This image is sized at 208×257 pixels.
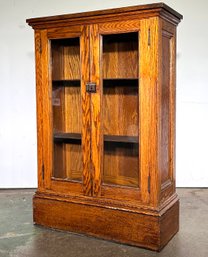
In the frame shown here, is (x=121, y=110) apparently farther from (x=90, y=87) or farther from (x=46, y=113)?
(x=46, y=113)

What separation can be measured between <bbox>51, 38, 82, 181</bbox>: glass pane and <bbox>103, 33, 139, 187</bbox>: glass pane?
0.24m

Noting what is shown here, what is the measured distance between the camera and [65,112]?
2.99m

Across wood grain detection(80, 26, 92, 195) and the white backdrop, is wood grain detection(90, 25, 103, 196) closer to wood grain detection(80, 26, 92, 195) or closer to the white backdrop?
wood grain detection(80, 26, 92, 195)

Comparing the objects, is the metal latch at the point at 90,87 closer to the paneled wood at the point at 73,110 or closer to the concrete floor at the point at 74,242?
the paneled wood at the point at 73,110

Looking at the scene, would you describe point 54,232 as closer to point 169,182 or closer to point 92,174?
point 92,174

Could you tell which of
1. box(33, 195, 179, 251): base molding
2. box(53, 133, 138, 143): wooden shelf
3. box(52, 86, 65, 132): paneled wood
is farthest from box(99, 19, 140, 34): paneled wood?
box(33, 195, 179, 251): base molding

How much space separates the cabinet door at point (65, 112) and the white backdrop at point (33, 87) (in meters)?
1.14

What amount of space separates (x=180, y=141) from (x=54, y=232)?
6.03ft

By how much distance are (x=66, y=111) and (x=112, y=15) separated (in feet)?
2.86

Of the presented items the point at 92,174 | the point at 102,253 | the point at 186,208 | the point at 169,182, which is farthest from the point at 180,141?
the point at 102,253

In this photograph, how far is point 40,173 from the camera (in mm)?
2926

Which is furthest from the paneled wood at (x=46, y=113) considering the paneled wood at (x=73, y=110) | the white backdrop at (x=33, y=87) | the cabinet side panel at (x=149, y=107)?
the white backdrop at (x=33, y=87)

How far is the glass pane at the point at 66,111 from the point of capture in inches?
112

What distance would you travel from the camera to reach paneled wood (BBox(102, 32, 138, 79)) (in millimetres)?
2598
